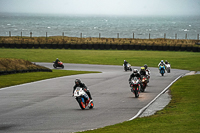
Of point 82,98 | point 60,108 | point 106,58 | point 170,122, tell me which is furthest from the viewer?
point 106,58

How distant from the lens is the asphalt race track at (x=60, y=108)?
1256 cm

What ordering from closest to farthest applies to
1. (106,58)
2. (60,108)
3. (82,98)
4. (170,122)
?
(170,122), (82,98), (60,108), (106,58)

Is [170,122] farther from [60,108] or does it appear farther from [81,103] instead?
[60,108]

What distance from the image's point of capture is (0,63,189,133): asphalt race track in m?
12.6

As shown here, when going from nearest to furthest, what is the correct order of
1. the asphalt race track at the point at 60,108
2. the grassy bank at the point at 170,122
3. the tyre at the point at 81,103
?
the grassy bank at the point at 170,122, the asphalt race track at the point at 60,108, the tyre at the point at 81,103

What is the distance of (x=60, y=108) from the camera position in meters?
16.2

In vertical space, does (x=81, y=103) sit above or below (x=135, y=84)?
below

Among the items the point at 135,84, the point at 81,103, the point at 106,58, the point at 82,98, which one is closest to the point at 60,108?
the point at 81,103

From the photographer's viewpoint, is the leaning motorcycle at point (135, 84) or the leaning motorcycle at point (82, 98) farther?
the leaning motorcycle at point (135, 84)

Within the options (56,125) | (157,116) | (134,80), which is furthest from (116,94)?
(56,125)

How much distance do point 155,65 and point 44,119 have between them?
115 feet

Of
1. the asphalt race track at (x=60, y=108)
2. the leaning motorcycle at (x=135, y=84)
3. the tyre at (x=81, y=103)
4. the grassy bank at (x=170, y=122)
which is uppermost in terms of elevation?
the leaning motorcycle at (x=135, y=84)

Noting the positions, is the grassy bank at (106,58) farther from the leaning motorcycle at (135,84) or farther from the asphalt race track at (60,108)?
the leaning motorcycle at (135,84)

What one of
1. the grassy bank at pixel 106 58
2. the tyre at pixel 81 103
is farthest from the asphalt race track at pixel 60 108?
the grassy bank at pixel 106 58
